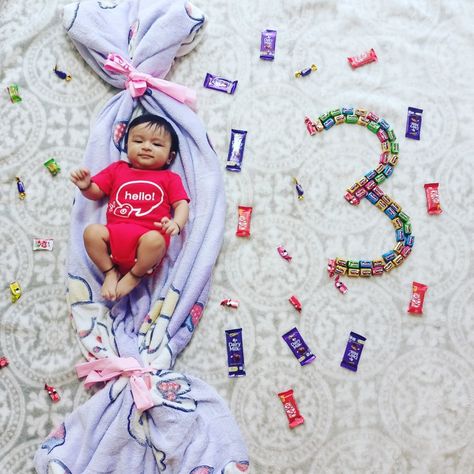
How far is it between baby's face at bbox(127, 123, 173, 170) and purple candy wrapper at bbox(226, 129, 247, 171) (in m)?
0.17

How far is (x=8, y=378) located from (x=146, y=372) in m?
0.33

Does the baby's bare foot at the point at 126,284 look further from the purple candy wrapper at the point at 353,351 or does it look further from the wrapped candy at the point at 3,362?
the purple candy wrapper at the point at 353,351

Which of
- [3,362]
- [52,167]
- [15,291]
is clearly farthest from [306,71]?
[3,362]

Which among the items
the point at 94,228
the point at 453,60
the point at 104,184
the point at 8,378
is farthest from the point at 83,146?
the point at 453,60

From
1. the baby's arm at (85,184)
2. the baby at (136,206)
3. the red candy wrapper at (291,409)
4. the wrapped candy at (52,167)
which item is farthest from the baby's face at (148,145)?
the red candy wrapper at (291,409)

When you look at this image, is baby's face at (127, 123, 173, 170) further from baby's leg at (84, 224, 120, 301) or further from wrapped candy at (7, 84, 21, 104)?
wrapped candy at (7, 84, 21, 104)

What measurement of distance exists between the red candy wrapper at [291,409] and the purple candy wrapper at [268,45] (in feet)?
2.75

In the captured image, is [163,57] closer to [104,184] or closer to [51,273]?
[104,184]

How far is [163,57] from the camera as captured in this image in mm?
1422

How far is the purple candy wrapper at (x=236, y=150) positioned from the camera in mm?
1428

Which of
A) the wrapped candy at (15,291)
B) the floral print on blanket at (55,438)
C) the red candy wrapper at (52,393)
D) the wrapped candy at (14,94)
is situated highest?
the wrapped candy at (14,94)

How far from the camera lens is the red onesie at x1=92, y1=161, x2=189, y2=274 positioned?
4.10 ft

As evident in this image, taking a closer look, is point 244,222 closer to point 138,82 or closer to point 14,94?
point 138,82

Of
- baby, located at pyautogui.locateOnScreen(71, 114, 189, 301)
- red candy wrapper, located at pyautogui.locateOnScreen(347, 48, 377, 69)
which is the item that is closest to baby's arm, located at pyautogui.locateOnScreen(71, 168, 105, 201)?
baby, located at pyautogui.locateOnScreen(71, 114, 189, 301)
